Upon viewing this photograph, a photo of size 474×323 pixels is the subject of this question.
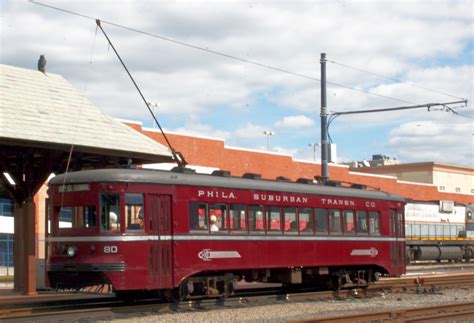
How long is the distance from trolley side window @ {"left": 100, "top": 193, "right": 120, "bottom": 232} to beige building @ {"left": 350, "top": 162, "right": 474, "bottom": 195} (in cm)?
7047

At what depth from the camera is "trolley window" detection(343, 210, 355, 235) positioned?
21.4 metres

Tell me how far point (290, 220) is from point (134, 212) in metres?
5.06

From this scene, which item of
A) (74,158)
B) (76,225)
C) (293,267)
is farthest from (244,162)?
(76,225)

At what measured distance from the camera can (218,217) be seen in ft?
58.2

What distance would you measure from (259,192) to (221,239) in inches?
71.7

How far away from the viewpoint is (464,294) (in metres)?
22.0

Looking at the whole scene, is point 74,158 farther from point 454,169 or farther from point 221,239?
point 454,169

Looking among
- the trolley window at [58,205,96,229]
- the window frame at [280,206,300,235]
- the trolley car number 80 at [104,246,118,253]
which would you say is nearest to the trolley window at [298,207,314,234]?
the window frame at [280,206,300,235]

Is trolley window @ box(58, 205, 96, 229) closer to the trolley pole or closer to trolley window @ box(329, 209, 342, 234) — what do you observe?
trolley window @ box(329, 209, 342, 234)

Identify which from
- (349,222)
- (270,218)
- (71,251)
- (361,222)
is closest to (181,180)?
(71,251)

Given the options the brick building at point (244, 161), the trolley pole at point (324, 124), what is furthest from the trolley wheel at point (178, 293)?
the brick building at point (244, 161)

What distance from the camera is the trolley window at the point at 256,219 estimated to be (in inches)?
728

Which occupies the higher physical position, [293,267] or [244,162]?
[244,162]

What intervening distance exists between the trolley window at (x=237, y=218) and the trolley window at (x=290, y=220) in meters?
1.53
